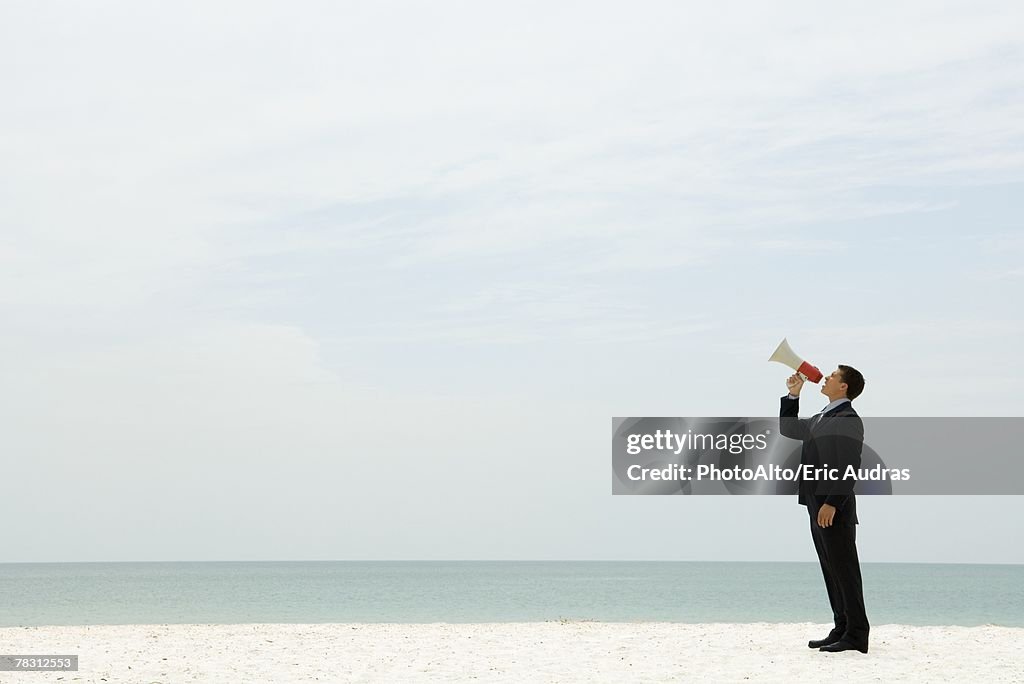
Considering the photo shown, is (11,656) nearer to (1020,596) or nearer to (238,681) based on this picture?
(238,681)

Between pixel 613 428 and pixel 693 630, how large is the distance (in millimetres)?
2857

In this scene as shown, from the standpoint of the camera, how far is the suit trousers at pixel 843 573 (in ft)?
28.3

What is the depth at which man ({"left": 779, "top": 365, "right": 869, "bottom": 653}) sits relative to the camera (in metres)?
8.41

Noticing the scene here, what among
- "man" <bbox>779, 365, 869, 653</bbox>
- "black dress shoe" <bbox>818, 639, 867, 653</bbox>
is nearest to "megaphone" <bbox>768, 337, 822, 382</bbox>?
"man" <bbox>779, 365, 869, 653</bbox>

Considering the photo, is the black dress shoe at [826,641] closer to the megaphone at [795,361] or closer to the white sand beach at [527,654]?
the white sand beach at [527,654]

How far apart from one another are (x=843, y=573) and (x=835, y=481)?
33.0 inches

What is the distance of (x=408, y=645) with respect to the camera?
10.4 metres

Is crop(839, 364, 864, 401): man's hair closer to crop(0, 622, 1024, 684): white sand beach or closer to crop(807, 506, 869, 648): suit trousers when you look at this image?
crop(807, 506, 869, 648): suit trousers

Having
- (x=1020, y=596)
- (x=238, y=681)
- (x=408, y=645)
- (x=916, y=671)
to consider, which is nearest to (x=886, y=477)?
(x=916, y=671)

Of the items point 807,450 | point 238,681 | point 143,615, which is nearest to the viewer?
point 238,681

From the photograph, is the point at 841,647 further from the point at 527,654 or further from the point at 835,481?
the point at 527,654

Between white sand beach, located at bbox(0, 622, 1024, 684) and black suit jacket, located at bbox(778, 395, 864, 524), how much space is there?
131 cm

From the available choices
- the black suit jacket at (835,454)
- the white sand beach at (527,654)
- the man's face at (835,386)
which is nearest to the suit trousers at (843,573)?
the black suit jacket at (835,454)

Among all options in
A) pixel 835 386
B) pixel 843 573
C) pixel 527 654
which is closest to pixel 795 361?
pixel 835 386
